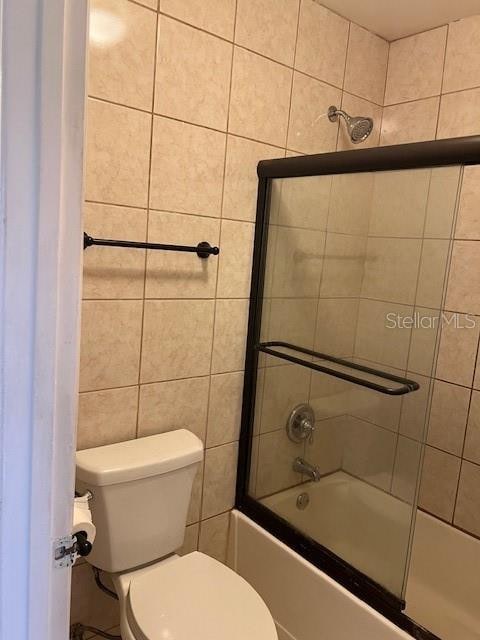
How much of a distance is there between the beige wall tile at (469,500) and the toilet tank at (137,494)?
3.70ft

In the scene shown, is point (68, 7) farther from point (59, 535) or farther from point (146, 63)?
point (146, 63)

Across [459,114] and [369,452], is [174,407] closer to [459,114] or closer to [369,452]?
[369,452]

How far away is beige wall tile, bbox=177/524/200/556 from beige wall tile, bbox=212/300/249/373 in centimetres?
62

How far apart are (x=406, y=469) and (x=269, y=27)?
1.58 metres

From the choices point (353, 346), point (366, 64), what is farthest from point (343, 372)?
point (366, 64)

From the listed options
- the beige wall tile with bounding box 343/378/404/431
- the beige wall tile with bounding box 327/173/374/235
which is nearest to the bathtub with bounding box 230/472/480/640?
the beige wall tile with bounding box 343/378/404/431

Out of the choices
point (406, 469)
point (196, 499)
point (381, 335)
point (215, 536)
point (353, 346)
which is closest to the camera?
point (406, 469)

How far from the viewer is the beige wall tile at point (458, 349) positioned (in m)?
1.96

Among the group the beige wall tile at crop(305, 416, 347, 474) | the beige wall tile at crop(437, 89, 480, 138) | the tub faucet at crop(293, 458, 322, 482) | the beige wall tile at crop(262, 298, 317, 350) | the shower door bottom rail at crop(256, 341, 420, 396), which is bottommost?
the tub faucet at crop(293, 458, 322, 482)

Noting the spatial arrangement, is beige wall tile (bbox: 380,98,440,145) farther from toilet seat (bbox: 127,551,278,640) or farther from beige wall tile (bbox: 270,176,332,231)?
toilet seat (bbox: 127,551,278,640)

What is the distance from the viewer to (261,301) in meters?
1.90

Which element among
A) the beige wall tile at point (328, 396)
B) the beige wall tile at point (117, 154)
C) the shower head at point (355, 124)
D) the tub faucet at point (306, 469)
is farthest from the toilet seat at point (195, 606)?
the shower head at point (355, 124)

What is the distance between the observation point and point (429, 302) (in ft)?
4.83

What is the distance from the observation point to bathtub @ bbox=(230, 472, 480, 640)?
1555 millimetres
